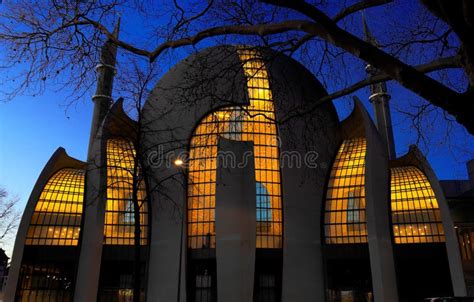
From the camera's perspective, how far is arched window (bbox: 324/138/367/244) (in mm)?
32594

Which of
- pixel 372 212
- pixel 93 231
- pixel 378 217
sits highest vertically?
pixel 372 212

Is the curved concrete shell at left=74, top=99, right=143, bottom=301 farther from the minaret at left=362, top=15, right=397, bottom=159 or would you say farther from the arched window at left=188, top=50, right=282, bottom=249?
the minaret at left=362, top=15, right=397, bottom=159

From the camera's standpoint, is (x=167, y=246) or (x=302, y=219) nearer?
(x=167, y=246)

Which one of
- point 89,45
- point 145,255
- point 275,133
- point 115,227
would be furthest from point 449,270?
point 89,45

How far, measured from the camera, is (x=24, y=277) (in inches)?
1223

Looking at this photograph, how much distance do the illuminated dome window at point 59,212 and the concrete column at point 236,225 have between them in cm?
1265

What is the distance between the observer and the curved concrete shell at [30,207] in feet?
97.1

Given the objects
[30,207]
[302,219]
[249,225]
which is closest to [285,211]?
[302,219]

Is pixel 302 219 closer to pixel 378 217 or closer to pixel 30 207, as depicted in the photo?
pixel 378 217

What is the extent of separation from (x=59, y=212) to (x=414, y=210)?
29879mm

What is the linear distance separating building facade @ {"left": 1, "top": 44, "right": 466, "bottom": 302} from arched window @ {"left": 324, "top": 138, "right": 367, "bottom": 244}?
85 mm

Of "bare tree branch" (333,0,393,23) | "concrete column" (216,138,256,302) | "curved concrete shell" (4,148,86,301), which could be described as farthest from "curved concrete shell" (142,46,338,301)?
"bare tree branch" (333,0,393,23)

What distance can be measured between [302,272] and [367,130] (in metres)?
12.6

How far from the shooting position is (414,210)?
33.3 m
